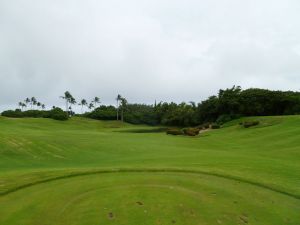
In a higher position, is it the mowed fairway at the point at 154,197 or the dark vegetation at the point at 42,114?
the dark vegetation at the point at 42,114

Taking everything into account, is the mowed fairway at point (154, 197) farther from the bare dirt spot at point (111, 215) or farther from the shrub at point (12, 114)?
the shrub at point (12, 114)

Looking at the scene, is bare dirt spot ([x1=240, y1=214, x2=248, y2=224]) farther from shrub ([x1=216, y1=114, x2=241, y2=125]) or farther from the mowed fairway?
shrub ([x1=216, y1=114, x2=241, y2=125])

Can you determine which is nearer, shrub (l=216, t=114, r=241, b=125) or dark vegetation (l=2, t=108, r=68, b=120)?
shrub (l=216, t=114, r=241, b=125)

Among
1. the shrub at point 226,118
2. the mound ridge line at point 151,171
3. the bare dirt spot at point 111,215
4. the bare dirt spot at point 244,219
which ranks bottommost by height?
the bare dirt spot at point 244,219

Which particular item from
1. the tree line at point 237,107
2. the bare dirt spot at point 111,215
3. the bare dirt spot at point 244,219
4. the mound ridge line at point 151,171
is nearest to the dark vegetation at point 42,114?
the tree line at point 237,107

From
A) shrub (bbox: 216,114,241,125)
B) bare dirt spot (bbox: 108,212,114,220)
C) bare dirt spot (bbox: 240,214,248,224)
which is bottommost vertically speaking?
bare dirt spot (bbox: 240,214,248,224)

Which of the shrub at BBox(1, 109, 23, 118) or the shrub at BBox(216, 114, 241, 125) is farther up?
the shrub at BBox(1, 109, 23, 118)

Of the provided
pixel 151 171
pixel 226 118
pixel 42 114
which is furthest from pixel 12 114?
pixel 151 171

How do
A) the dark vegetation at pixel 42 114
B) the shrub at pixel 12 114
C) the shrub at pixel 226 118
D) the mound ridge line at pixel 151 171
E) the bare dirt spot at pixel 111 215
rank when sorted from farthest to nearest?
the shrub at pixel 12 114
the dark vegetation at pixel 42 114
the shrub at pixel 226 118
the mound ridge line at pixel 151 171
the bare dirt spot at pixel 111 215

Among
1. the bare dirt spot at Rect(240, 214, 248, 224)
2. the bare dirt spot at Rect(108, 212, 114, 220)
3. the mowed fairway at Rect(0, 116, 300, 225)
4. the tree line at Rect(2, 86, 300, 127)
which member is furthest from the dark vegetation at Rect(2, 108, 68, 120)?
the bare dirt spot at Rect(240, 214, 248, 224)

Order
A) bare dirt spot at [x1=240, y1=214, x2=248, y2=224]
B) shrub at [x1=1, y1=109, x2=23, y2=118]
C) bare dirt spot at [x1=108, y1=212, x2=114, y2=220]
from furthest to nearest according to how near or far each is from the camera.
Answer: shrub at [x1=1, y1=109, x2=23, y2=118] → bare dirt spot at [x1=240, y1=214, x2=248, y2=224] → bare dirt spot at [x1=108, y1=212, x2=114, y2=220]

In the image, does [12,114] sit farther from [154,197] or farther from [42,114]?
[154,197]

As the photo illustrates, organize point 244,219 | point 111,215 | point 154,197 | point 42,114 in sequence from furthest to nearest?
1. point 42,114
2. point 154,197
3. point 244,219
4. point 111,215

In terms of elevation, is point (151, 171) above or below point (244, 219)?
above
